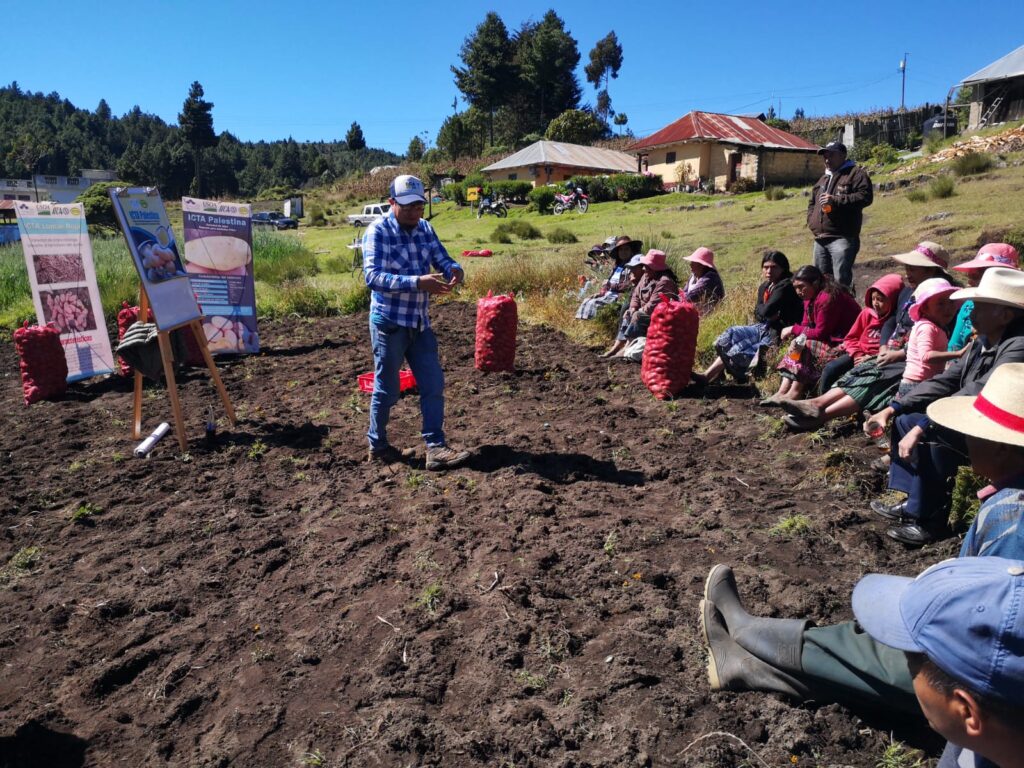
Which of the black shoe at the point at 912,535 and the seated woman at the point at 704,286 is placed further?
the seated woman at the point at 704,286

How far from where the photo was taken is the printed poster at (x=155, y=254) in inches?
208

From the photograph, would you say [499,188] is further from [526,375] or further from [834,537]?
[834,537]

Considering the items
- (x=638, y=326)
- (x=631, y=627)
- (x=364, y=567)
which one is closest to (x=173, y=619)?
(x=364, y=567)

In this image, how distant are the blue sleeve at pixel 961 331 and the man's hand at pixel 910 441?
42.0 inches

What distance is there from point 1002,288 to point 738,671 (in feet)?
6.99

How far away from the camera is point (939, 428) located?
3381mm

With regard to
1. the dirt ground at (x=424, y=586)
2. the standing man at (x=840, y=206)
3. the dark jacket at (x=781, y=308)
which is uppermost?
the standing man at (x=840, y=206)

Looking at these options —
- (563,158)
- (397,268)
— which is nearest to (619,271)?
(397,268)

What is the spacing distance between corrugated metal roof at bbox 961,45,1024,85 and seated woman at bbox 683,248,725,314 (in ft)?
106

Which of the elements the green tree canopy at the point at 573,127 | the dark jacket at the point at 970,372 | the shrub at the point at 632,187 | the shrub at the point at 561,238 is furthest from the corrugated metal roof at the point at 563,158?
the dark jacket at the point at 970,372

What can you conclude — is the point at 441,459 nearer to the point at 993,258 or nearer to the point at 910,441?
the point at 910,441

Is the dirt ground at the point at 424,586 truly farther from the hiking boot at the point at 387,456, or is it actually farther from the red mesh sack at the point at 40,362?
the red mesh sack at the point at 40,362

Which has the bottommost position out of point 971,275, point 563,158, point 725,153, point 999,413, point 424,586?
point 424,586

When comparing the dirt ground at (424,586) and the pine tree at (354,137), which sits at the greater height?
the pine tree at (354,137)
